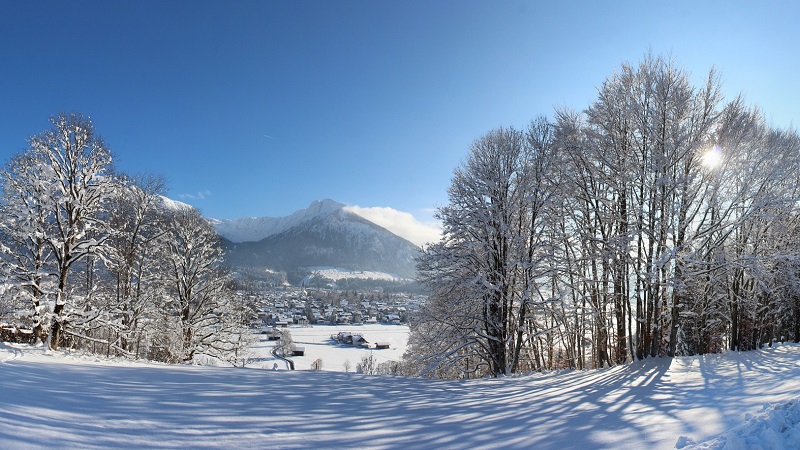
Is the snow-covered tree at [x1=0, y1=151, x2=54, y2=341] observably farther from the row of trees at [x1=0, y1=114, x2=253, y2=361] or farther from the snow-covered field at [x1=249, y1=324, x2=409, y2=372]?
the snow-covered field at [x1=249, y1=324, x2=409, y2=372]

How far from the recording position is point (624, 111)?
1169cm

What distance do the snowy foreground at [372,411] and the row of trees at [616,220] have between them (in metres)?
3.67

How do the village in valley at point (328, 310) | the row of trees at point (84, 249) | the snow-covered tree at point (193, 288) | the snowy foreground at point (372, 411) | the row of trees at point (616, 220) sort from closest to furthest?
the snowy foreground at point (372, 411)
the row of trees at point (616, 220)
the row of trees at point (84, 249)
the snow-covered tree at point (193, 288)
the village in valley at point (328, 310)

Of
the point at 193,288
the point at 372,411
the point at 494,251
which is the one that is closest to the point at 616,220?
the point at 494,251

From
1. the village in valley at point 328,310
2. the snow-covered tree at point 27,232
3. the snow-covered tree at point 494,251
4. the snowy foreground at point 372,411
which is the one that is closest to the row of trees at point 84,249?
the snow-covered tree at point 27,232

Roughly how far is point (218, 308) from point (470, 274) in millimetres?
14470

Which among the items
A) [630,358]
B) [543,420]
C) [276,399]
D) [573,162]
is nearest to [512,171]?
[573,162]

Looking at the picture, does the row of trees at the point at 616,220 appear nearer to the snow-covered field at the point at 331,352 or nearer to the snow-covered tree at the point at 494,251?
the snow-covered tree at the point at 494,251

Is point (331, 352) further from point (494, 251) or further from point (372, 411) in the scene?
point (372, 411)

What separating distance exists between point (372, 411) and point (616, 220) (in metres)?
10.1

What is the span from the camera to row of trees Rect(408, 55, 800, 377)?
10.9 metres

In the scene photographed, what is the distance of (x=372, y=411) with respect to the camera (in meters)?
5.48

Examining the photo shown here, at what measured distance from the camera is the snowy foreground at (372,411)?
383cm

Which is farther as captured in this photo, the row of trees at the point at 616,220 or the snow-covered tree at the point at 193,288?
the snow-covered tree at the point at 193,288
